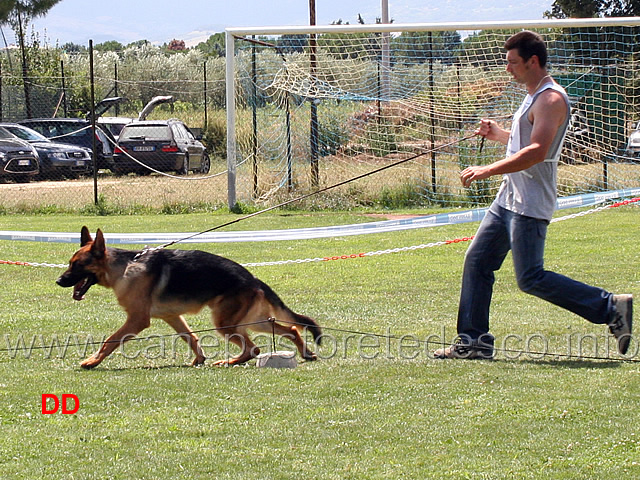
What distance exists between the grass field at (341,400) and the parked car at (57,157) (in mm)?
15957

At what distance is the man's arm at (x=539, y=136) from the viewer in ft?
17.3


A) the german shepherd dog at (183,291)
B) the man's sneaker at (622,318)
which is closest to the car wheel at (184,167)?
the german shepherd dog at (183,291)

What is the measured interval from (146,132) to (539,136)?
21.0 m

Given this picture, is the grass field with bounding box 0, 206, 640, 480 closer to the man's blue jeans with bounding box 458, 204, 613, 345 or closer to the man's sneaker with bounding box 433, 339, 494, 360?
the man's sneaker with bounding box 433, 339, 494, 360

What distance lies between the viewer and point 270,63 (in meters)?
17.2

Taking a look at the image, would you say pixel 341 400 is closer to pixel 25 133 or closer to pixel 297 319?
pixel 297 319

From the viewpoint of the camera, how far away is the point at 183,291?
608 centimetres

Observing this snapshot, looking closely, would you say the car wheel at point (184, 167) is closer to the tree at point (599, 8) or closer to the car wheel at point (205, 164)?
the car wheel at point (205, 164)

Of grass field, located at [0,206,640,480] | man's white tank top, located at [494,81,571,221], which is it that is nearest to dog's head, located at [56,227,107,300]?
grass field, located at [0,206,640,480]

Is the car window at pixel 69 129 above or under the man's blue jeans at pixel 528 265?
above

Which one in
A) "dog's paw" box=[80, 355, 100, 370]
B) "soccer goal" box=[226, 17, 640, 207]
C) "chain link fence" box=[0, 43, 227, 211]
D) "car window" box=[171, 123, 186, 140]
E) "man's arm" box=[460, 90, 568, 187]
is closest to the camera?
"man's arm" box=[460, 90, 568, 187]

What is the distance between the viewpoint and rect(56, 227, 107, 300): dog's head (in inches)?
240

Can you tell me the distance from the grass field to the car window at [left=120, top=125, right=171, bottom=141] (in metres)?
16.5

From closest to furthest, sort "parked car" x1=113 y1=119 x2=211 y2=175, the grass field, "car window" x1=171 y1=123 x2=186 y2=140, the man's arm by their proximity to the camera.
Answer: the grass field → the man's arm → "parked car" x1=113 y1=119 x2=211 y2=175 → "car window" x1=171 y1=123 x2=186 y2=140
